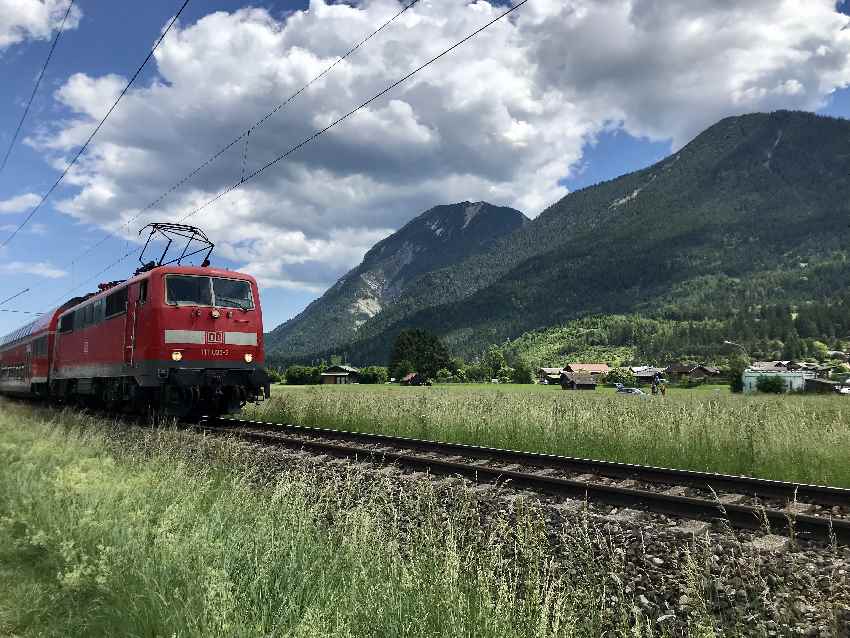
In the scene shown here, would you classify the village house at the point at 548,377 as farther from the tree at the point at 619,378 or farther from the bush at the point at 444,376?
the bush at the point at 444,376

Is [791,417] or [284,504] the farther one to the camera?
[791,417]

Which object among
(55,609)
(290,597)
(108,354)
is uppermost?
(108,354)

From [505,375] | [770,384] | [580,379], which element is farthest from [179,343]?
[505,375]

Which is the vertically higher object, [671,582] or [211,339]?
[211,339]

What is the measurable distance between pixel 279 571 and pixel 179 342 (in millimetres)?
11237

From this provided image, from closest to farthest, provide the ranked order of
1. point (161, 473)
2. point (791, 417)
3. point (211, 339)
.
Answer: point (161, 473) → point (791, 417) → point (211, 339)

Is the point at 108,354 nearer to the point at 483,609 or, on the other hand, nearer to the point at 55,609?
the point at 55,609

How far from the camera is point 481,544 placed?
5469 millimetres

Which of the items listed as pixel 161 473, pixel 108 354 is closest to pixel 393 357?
pixel 108 354

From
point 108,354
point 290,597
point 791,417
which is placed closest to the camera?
point 290,597

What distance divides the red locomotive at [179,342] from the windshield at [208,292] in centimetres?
2

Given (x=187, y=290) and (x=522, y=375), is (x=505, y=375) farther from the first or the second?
(x=187, y=290)

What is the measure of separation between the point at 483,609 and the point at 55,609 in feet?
11.7

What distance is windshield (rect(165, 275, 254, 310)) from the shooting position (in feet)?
47.9
